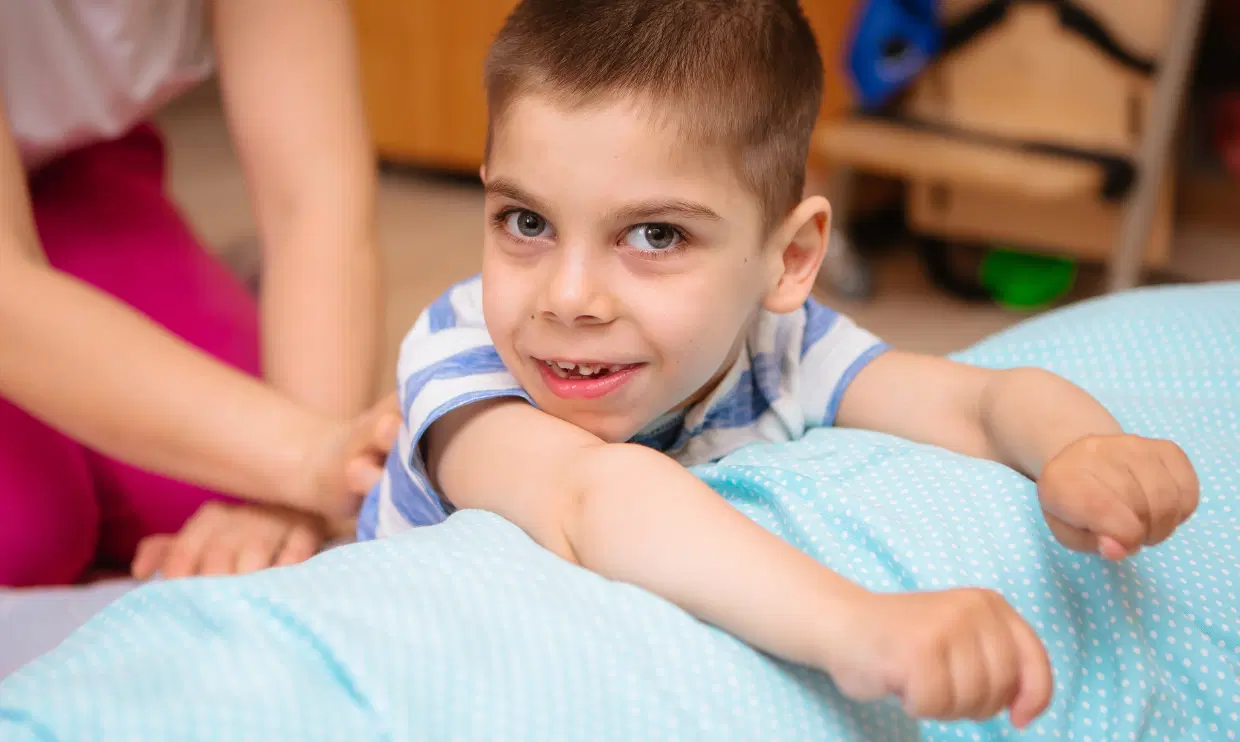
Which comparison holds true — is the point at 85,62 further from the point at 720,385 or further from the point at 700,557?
the point at 700,557

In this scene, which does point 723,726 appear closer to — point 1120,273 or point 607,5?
point 607,5

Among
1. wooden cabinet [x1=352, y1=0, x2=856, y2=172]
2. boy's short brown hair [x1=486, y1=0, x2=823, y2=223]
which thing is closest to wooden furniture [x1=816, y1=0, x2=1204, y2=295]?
wooden cabinet [x1=352, y1=0, x2=856, y2=172]

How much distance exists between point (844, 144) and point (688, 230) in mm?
1470

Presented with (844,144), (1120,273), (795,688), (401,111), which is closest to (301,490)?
(795,688)

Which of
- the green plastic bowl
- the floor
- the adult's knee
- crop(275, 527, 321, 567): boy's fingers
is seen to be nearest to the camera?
crop(275, 527, 321, 567): boy's fingers

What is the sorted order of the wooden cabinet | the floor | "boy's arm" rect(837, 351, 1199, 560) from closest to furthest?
"boy's arm" rect(837, 351, 1199, 560) → the floor → the wooden cabinet

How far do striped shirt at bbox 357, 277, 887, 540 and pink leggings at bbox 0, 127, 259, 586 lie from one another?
A: 392 mm

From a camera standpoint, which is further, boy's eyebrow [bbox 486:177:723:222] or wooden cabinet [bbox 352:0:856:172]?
wooden cabinet [bbox 352:0:856:172]

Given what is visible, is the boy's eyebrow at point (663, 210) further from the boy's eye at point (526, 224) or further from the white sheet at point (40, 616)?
the white sheet at point (40, 616)

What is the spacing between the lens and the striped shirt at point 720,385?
73 centimetres

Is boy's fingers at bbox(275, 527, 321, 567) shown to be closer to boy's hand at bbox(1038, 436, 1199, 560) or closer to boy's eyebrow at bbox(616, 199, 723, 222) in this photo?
boy's eyebrow at bbox(616, 199, 723, 222)

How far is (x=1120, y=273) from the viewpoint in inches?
77.9

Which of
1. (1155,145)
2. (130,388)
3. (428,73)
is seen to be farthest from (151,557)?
(428,73)

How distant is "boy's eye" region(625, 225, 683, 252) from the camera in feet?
2.11
